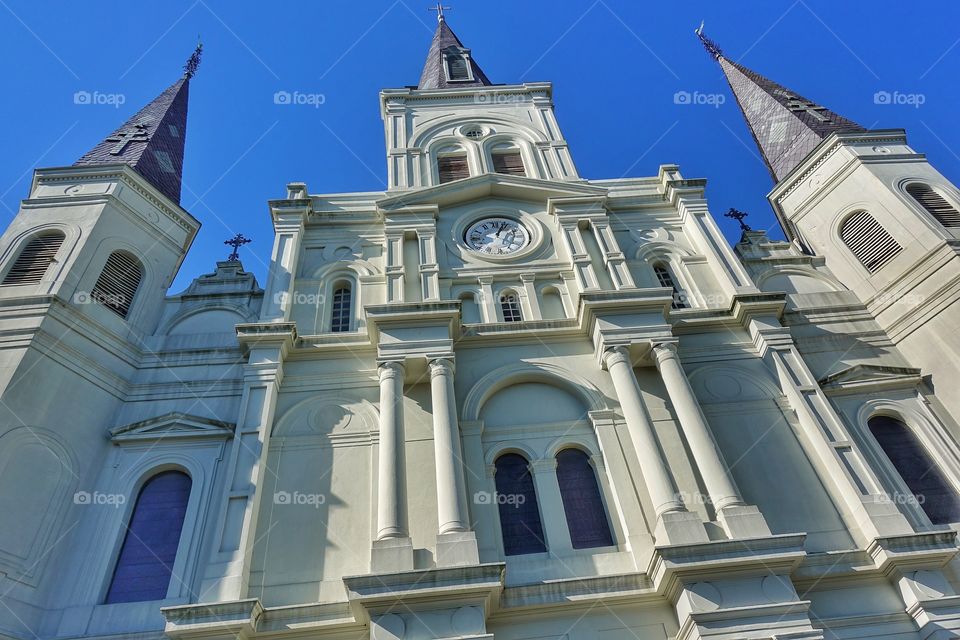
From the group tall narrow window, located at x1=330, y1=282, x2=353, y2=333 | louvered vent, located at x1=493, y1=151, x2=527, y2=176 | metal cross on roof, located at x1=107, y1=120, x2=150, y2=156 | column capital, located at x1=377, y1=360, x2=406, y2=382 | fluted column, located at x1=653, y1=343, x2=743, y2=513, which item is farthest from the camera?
louvered vent, located at x1=493, y1=151, x2=527, y2=176

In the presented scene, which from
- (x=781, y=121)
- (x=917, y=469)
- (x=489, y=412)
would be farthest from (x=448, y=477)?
(x=781, y=121)

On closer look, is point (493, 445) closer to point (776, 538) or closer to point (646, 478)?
point (646, 478)

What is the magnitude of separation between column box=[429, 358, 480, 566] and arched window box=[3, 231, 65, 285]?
31.7 ft

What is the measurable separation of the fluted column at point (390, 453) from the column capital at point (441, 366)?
69 cm

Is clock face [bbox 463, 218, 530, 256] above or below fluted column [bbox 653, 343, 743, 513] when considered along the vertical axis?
above

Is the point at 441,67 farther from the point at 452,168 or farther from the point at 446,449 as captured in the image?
the point at 446,449

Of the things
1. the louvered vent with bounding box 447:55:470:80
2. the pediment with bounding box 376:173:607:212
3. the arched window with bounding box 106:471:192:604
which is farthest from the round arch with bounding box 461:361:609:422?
the louvered vent with bounding box 447:55:470:80

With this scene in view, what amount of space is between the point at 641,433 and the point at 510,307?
17.7 feet

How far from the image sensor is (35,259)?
649 inches

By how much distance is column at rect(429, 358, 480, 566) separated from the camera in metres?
11.7

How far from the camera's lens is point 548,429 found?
48.1 ft

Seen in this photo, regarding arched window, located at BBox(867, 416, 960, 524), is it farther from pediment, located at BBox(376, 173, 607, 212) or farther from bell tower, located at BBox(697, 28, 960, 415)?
pediment, located at BBox(376, 173, 607, 212)

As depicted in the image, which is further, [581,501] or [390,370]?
[390,370]

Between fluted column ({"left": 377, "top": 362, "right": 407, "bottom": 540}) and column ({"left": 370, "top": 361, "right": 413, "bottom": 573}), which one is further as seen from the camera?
fluted column ({"left": 377, "top": 362, "right": 407, "bottom": 540})
